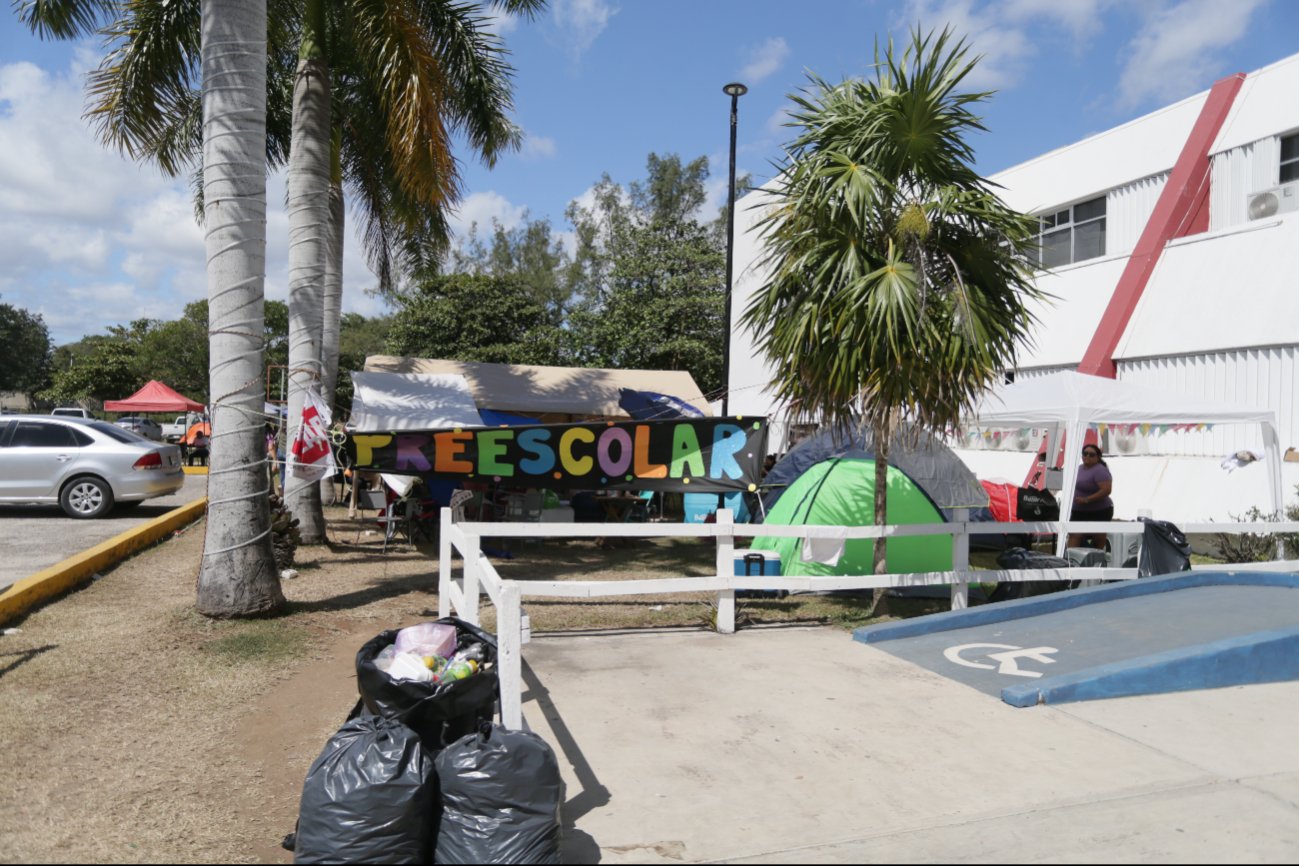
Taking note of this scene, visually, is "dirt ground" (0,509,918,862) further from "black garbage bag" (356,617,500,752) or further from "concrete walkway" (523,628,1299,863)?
"concrete walkway" (523,628,1299,863)

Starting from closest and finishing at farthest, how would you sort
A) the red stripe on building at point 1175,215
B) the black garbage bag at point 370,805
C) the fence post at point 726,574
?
the black garbage bag at point 370,805 < the fence post at point 726,574 < the red stripe on building at point 1175,215

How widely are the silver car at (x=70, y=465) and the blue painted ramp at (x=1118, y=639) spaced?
38.9 ft

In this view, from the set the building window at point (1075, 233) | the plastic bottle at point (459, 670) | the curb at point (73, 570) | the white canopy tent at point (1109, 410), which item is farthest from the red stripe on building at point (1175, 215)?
the plastic bottle at point (459, 670)

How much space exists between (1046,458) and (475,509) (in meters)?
10.7

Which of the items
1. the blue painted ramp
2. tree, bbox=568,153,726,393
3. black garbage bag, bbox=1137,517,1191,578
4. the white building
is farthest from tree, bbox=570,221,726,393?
the blue painted ramp

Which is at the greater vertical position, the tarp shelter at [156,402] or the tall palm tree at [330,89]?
the tall palm tree at [330,89]

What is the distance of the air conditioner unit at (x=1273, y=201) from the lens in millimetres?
14531

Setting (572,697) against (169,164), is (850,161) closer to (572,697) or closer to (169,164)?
(572,697)

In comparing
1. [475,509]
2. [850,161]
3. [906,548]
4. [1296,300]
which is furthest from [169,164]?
[1296,300]

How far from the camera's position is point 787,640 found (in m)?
7.70

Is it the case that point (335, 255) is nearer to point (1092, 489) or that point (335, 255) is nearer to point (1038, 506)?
point (1038, 506)

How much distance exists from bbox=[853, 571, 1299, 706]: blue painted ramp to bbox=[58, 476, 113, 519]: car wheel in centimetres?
1202

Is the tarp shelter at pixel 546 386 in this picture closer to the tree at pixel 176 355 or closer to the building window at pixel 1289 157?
the building window at pixel 1289 157

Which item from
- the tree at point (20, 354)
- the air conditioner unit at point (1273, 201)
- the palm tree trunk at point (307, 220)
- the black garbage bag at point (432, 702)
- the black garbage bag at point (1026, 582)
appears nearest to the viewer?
the black garbage bag at point (432, 702)
